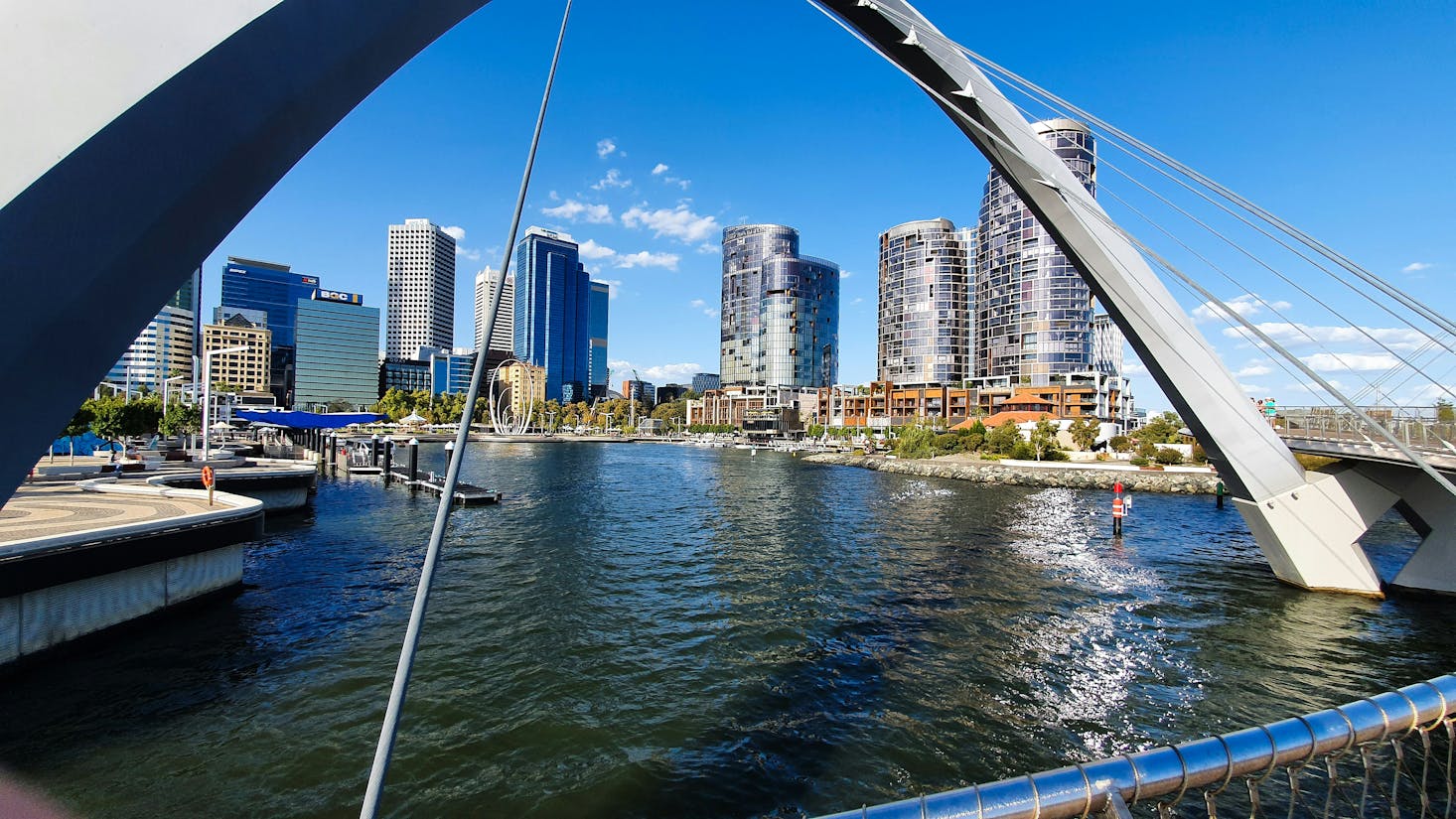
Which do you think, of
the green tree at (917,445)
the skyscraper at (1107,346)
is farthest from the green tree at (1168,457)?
the skyscraper at (1107,346)

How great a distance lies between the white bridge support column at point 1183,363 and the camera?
46.1 ft

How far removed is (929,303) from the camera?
473 feet

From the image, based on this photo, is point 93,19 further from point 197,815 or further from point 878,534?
point 878,534

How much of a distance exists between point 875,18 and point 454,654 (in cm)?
1510

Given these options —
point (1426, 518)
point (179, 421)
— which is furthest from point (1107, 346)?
point (179, 421)

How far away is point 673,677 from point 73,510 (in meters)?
16.3

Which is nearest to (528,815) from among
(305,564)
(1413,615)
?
(305,564)

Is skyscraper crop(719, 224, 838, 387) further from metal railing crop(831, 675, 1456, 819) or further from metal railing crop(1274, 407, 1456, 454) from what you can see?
metal railing crop(831, 675, 1456, 819)

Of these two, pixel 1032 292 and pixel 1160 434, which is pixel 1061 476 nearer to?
pixel 1160 434

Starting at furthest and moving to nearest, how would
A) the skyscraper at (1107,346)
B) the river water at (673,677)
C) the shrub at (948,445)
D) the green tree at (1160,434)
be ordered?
the skyscraper at (1107,346), the shrub at (948,445), the green tree at (1160,434), the river water at (673,677)

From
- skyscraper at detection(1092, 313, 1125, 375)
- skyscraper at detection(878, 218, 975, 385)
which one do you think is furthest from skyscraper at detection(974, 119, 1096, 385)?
skyscraper at detection(1092, 313, 1125, 375)

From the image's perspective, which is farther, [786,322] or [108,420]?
[786,322]

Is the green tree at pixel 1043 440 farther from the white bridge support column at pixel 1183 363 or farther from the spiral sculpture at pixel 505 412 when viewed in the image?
the spiral sculpture at pixel 505 412

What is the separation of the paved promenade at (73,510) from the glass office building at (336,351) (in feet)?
553
